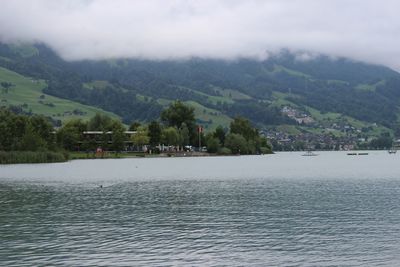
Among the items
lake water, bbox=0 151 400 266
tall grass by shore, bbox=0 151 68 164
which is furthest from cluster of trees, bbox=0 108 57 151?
lake water, bbox=0 151 400 266

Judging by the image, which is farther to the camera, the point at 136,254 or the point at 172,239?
the point at 172,239

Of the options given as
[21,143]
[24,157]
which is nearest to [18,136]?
[21,143]

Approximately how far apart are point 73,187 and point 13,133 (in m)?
109

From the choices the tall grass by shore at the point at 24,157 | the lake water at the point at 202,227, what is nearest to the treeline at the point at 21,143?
the tall grass by shore at the point at 24,157

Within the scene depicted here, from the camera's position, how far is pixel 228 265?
1346 inches

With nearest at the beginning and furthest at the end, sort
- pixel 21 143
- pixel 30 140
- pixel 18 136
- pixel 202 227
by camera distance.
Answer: pixel 202 227
pixel 21 143
pixel 30 140
pixel 18 136

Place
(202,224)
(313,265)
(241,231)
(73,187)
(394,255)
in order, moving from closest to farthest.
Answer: (313,265)
(394,255)
(241,231)
(202,224)
(73,187)

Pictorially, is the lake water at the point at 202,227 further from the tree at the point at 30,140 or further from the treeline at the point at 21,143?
the tree at the point at 30,140

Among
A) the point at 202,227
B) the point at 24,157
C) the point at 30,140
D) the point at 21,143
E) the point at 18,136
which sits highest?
the point at 18,136

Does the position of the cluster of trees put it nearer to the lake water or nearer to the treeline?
the treeline

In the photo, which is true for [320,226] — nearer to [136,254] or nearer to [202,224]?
[202,224]

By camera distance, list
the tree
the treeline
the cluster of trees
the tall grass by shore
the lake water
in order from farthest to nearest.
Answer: the tree → the cluster of trees → the treeline → the tall grass by shore → the lake water

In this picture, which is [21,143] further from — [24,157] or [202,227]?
[202,227]

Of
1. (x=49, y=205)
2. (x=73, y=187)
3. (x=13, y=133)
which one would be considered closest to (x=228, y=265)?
(x=49, y=205)
